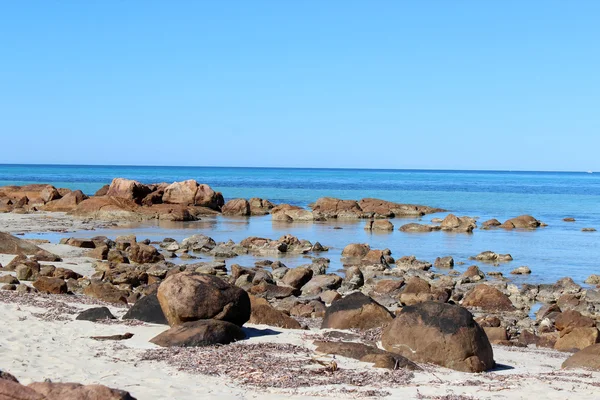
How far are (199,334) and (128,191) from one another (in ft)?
137

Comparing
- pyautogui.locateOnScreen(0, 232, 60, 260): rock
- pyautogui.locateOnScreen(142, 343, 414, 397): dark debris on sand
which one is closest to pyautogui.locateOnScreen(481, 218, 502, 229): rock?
pyautogui.locateOnScreen(0, 232, 60, 260): rock

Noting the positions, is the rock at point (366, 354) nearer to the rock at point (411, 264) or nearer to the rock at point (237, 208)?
the rock at point (411, 264)

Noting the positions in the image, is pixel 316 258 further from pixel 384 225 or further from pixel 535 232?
pixel 535 232

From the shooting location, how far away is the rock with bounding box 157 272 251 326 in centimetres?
1291

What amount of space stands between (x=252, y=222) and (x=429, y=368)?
128ft

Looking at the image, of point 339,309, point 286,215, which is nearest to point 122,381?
point 339,309

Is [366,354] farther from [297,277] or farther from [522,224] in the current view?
[522,224]

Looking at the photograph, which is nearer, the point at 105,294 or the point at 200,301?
the point at 200,301

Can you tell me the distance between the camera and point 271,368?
10672mm

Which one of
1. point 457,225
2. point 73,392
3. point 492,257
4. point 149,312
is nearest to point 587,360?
point 149,312

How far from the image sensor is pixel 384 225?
46656mm

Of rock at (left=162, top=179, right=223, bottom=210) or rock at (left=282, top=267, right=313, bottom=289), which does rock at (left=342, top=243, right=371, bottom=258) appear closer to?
rock at (left=282, top=267, right=313, bottom=289)

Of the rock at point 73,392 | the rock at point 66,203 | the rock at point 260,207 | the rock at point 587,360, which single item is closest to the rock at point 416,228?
the rock at point 260,207

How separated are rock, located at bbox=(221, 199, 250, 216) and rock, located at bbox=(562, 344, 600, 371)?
44366mm
